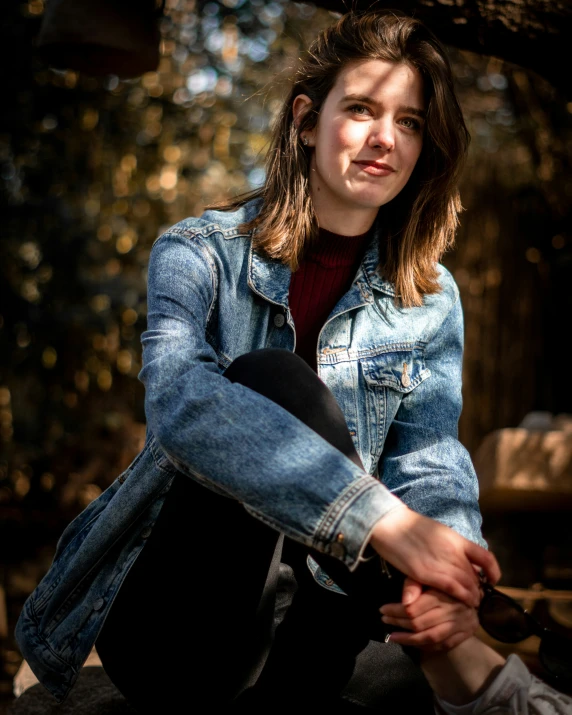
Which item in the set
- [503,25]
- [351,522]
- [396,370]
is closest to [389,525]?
[351,522]

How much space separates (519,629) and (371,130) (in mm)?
1054

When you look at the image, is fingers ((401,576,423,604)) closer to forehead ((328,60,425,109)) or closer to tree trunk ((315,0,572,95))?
forehead ((328,60,425,109))

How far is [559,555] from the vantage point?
373 cm

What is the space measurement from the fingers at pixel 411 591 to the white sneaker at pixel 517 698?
0.66 feet

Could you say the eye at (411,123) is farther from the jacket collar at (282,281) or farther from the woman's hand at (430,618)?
the woman's hand at (430,618)

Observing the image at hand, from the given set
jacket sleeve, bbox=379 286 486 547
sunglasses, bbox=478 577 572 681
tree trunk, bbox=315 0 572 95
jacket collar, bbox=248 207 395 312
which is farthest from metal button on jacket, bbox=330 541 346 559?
tree trunk, bbox=315 0 572 95

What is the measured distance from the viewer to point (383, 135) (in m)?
1.77

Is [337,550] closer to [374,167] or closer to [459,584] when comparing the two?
[459,584]

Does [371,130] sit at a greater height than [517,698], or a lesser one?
greater

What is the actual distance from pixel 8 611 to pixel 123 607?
9.01 ft

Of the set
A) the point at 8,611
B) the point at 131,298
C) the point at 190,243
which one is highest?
the point at 190,243

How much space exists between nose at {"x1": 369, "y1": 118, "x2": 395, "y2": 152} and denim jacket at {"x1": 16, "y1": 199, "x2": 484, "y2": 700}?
27 centimetres

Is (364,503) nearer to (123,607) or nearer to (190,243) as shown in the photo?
(123,607)

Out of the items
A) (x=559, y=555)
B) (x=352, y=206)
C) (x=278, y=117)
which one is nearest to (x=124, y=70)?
(x=278, y=117)
